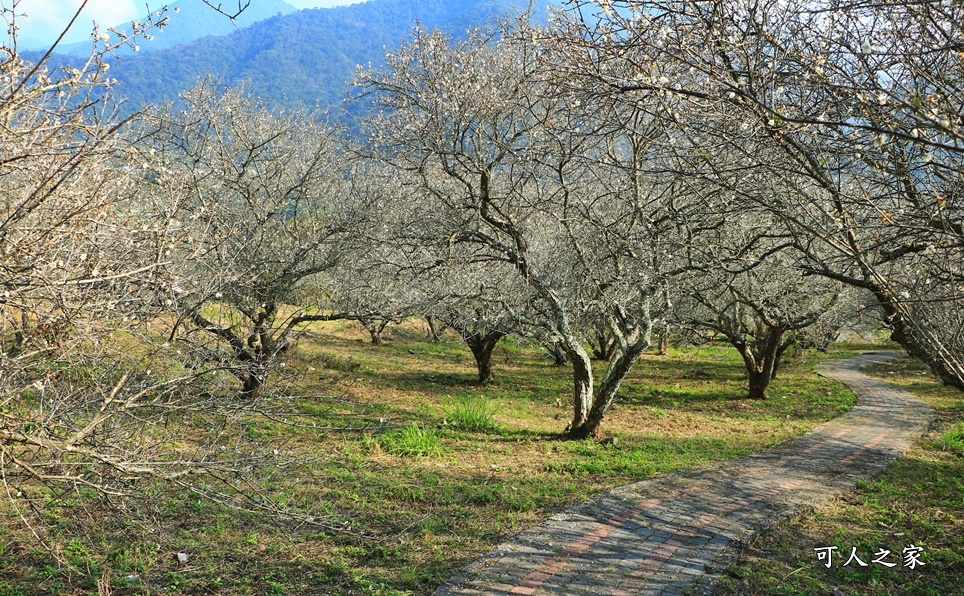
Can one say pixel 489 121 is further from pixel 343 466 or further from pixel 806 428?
pixel 806 428

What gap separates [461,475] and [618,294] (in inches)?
127

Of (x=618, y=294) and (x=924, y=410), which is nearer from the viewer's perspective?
(x=618, y=294)

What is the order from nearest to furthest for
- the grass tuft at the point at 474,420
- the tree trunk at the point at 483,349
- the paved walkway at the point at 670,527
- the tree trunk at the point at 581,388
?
the paved walkway at the point at 670,527
the tree trunk at the point at 581,388
the grass tuft at the point at 474,420
the tree trunk at the point at 483,349

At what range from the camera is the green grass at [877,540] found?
16.4 ft

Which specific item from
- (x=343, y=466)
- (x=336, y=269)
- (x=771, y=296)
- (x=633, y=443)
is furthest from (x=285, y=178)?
(x=771, y=296)

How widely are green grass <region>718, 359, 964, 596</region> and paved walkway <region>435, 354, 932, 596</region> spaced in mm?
195

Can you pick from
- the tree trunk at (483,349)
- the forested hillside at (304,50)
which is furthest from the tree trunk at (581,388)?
the forested hillside at (304,50)

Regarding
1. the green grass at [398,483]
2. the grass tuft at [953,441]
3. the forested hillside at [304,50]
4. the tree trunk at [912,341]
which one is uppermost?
the forested hillside at [304,50]

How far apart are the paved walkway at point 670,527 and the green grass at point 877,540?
0.20 m

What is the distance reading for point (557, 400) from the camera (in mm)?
14250

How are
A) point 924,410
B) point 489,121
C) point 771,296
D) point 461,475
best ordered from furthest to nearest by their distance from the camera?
point 924,410 < point 771,296 < point 489,121 < point 461,475

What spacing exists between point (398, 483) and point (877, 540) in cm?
497

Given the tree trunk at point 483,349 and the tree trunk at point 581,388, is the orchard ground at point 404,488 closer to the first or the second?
the tree trunk at point 483,349

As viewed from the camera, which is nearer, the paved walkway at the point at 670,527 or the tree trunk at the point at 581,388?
the paved walkway at the point at 670,527
